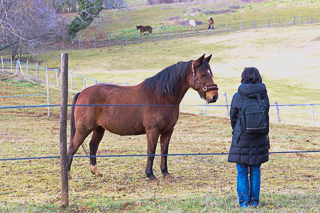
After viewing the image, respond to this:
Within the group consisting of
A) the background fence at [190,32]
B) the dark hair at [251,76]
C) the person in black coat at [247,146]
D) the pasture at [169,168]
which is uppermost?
the background fence at [190,32]

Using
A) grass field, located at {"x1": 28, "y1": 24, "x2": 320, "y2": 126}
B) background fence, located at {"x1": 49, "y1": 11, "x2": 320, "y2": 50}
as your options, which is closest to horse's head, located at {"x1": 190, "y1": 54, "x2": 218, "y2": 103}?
grass field, located at {"x1": 28, "y1": 24, "x2": 320, "y2": 126}

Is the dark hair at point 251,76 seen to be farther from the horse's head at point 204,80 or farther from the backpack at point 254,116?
the horse's head at point 204,80

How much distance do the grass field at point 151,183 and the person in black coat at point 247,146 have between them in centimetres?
29

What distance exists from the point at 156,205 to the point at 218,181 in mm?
1973

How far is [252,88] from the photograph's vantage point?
4.09m

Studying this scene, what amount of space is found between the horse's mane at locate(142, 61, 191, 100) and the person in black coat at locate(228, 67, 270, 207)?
6.04 feet

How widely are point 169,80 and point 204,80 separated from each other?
26.7 inches

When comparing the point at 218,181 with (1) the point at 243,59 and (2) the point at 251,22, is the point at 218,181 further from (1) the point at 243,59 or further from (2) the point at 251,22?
(2) the point at 251,22

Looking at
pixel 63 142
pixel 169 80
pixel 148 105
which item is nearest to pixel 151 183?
pixel 148 105

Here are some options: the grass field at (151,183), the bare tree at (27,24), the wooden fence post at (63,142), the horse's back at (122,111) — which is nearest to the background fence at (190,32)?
the bare tree at (27,24)

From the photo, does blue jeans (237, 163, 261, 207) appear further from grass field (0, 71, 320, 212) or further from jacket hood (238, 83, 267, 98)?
jacket hood (238, 83, 267, 98)

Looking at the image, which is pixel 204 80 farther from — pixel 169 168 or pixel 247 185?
pixel 169 168

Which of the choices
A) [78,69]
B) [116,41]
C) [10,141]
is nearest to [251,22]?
[116,41]

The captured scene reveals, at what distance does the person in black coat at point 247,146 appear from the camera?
13.6 feet
